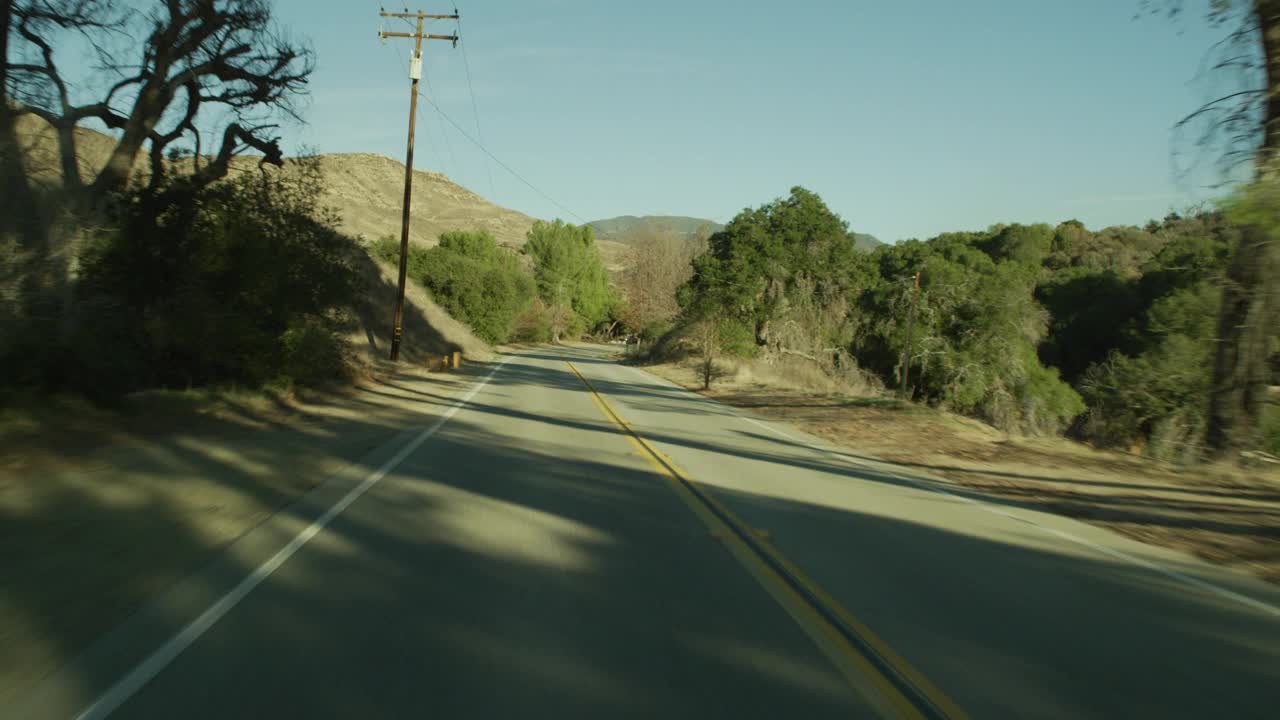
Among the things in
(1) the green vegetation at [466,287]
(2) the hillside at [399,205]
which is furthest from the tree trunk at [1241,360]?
(2) the hillside at [399,205]

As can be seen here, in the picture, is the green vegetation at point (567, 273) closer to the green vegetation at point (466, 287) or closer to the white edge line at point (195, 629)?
the green vegetation at point (466, 287)

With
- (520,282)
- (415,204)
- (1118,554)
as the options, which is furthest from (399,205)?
(1118,554)

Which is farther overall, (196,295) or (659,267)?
(659,267)

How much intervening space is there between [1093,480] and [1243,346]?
2.88 metres

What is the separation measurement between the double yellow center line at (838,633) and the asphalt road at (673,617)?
0.02 meters

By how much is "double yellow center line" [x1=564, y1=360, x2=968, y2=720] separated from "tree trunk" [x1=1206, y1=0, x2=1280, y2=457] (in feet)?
24.0

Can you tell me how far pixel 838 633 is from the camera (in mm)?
5043

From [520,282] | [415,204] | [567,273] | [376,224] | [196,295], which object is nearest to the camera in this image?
[196,295]

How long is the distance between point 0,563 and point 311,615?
2.52 m

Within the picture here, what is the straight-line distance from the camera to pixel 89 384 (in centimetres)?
1134

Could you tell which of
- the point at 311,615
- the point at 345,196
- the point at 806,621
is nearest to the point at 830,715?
the point at 806,621

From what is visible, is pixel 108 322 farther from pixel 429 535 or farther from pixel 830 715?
pixel 830 715

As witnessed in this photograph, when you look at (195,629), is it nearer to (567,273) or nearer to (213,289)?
(213,289)

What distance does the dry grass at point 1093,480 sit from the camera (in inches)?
336
